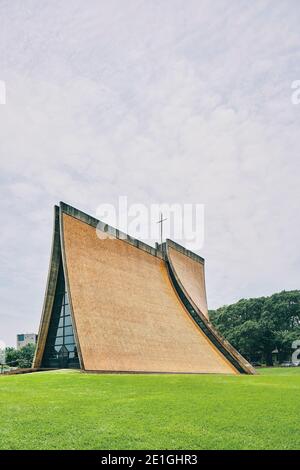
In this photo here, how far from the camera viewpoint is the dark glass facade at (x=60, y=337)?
63.1 ft

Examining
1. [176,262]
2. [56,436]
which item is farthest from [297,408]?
[176,262]

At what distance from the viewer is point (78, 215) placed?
68.3 feet

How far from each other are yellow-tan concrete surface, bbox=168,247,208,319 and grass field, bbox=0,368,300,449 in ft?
59.3

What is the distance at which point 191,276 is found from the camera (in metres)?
31.5

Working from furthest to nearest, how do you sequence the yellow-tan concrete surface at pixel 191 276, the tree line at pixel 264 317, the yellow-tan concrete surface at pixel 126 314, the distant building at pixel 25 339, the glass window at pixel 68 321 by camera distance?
1. the distant building at pixel 25 339
2. the tree line at pixel 264 317
3. the yellow-tan concrete surface at pixel 191 276
4. the glass window at pixel 68 321
5. the yellow-tan concrete surface at pixel 126 314

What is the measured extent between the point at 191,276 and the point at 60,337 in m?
14.0

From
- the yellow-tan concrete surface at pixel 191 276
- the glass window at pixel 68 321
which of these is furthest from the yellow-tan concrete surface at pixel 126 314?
the yellow-tan concrete surface at pixel 191 276

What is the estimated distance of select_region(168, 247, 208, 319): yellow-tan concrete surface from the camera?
29.2 meters

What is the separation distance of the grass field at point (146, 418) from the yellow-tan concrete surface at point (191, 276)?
59.3 feet

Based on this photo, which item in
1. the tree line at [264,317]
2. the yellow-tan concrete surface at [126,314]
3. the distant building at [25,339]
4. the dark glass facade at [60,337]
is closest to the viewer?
the yellow-tan concrete surface at [126,314]

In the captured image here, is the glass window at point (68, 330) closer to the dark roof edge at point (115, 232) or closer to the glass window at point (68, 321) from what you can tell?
the glass window at point (68, 321)

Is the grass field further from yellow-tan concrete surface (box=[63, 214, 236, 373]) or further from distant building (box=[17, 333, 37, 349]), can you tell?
distant building (box=[17, 333, 37, 349])
